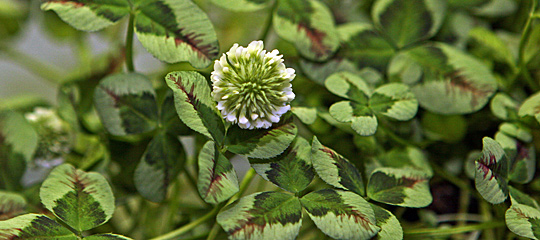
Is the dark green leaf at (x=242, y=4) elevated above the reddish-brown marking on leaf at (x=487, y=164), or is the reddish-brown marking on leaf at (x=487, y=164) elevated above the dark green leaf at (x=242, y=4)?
the dark green leaf at (x=242, y=4)

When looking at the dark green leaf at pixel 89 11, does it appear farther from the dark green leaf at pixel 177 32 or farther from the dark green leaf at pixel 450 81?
the dark green leaf at pixel 450 81

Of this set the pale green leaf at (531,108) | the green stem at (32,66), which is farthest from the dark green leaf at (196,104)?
the green stem at (32,66)

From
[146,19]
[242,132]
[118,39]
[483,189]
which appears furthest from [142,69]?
[483,189]

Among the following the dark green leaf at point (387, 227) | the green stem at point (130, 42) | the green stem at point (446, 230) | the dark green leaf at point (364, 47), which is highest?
the green stem at point (130, 42)

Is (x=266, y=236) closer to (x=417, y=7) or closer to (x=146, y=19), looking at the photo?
(x=146, y=19)

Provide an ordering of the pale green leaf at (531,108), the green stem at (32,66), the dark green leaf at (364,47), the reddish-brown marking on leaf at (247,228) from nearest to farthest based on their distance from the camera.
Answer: the reddish-brown marking on leaf at (247,228), the pale green leaf at (531,108), the dark green leaf at (364,47), the green stem at (32,66)

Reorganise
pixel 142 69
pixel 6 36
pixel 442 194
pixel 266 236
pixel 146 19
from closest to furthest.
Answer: pixel 266 236
pixel 146 19
pixel 442 194
pixel 6 36
pixel 142 69

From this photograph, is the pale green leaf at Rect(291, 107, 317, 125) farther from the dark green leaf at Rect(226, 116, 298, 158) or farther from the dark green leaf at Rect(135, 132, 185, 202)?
the dark green leaf at Rect(135, 132, 185, 202)
